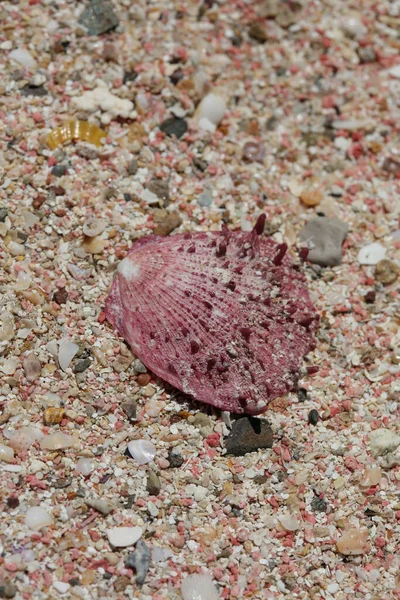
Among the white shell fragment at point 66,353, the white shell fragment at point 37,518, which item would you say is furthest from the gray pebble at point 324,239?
the white shell fragment at point 37,518

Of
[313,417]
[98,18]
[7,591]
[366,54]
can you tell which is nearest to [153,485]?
[7,591]

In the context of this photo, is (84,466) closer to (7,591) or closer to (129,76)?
(7,591)

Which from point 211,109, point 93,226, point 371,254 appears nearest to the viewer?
point 93,226

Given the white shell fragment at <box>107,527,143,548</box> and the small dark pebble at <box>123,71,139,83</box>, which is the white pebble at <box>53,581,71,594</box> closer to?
the white shell fragment at <box>107,527,143,548</box>

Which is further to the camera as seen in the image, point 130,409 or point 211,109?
point 211,109

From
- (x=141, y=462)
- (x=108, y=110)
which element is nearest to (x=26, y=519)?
(x=141, y=462)

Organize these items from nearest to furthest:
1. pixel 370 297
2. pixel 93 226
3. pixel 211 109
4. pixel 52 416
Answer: pixel 52 416, pixel 93 226, pixel 370 297, pixel 211 109

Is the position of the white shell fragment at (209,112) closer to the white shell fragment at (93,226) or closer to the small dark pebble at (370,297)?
the white shell fragment at (93,226)
